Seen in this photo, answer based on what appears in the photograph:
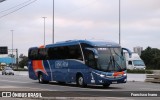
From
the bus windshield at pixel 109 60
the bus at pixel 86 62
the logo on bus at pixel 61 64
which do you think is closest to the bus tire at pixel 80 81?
the bus at pixel 86 62

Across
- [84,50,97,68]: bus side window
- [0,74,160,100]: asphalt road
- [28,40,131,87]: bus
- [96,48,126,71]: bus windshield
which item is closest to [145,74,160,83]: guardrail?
[0,74,160,100]: asphalt road

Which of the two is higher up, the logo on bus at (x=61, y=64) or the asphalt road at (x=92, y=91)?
the logo on bus at (x=61, y=64)

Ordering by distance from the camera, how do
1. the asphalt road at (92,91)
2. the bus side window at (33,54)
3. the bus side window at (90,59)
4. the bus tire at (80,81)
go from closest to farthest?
the asphalt road at (92,91) < the bus side window at (90,59) < the bus tire at (80,81) < the bus side window at (33,54)

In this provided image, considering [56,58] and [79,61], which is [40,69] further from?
[79,61]

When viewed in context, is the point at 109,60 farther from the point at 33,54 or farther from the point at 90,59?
the point at 33,54

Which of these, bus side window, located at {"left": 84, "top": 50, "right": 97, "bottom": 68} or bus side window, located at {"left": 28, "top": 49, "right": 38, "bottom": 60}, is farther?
bus side window, located at {"left": 28, "top": 49, "right": 38, "bottom": 60}

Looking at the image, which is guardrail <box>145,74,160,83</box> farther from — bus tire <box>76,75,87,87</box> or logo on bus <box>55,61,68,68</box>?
bus tire <box>76,75,87,87</box>

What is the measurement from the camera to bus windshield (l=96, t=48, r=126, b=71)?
2780cm

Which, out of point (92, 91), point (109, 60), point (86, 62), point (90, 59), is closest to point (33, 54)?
point (86, 62)

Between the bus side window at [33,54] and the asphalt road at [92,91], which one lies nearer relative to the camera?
the asphalt road at [92,91]

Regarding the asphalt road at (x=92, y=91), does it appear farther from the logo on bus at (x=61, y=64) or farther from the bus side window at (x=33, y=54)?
the bus side window at (x=33, y=54)

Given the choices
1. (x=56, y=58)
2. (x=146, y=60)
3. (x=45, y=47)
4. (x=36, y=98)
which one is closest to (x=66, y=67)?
(x=56, y=58)

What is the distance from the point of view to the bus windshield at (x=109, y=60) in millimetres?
27797

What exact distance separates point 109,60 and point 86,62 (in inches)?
67.8
